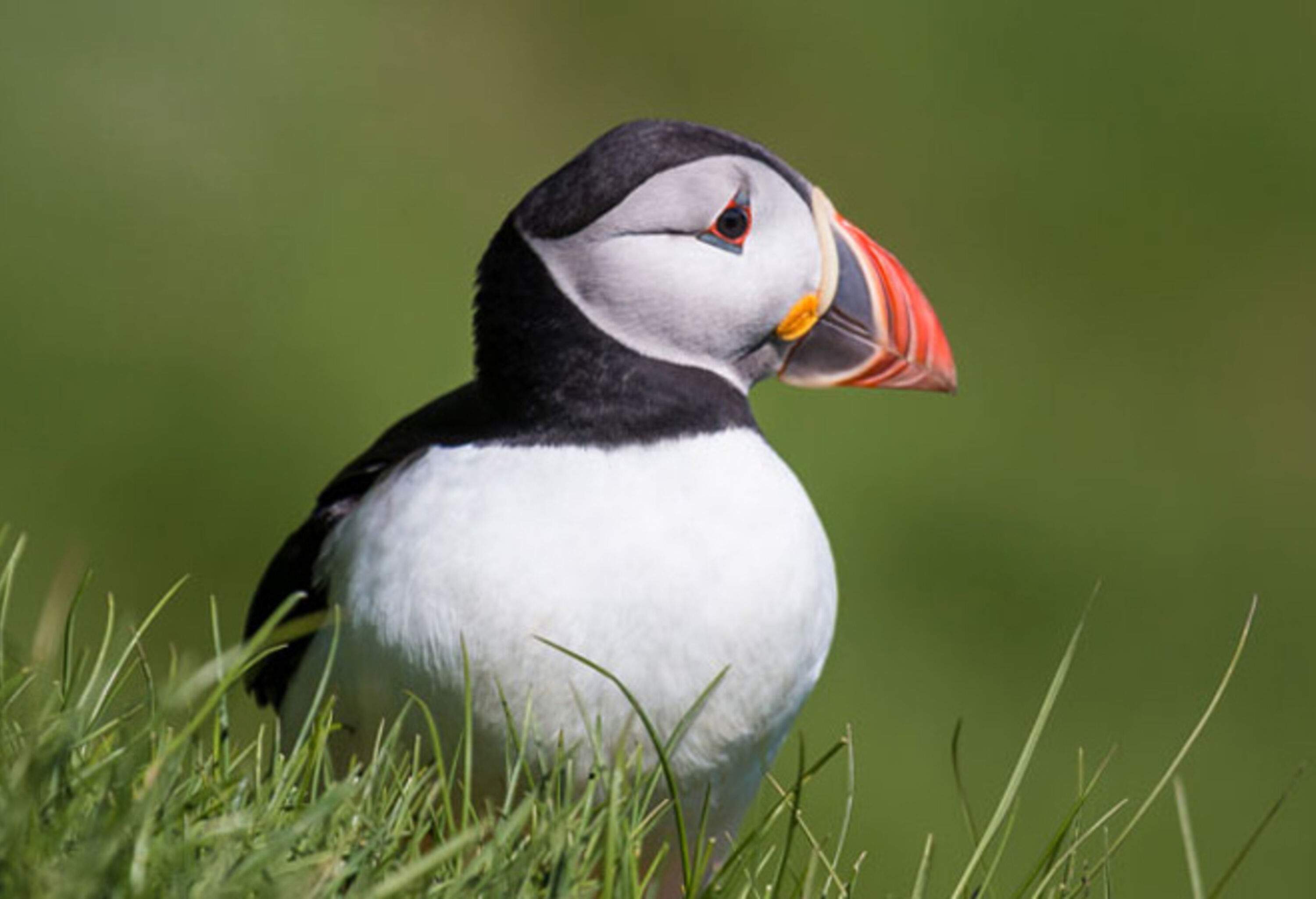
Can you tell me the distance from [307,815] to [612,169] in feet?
3.53

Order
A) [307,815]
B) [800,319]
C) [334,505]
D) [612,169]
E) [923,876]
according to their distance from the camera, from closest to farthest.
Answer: [307,815]
[923,876]
[612,169]
[800,319]
[334,505]

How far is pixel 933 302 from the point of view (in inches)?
325

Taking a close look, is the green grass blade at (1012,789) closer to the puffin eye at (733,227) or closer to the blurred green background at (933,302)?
the puffin eye at (733,227)

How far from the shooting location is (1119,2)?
9500mm

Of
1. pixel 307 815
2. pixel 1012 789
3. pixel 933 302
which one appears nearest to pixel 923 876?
pixel 1012 789

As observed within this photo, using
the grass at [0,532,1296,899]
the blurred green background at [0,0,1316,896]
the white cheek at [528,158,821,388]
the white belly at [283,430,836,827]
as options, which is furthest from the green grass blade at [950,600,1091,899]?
the blurred green background at [0,0,1316,896]

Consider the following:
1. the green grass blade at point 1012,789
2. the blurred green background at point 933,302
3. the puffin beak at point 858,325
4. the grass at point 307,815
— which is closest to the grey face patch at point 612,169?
the puffin beak at point 858,325

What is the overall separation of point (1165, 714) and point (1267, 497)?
1553 mm

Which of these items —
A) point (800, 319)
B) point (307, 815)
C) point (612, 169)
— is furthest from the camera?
point (800, 319)

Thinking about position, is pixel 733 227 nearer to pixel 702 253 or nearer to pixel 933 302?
pixel 702 253

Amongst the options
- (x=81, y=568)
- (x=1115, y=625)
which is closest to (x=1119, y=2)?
(x=1115, y=625)

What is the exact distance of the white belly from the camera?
2.87 meters

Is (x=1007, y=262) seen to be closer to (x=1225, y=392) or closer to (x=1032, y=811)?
(x=1225, y=392)

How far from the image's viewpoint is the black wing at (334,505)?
3.19 metres
